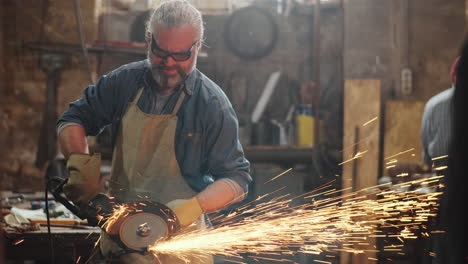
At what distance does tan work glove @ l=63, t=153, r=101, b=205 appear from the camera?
2010 mm

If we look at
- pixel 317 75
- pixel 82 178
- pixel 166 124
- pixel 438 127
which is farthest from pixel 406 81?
pixel 82 178

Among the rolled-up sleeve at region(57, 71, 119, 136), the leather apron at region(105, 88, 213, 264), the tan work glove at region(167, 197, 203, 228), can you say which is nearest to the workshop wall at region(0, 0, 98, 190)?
the rolled-up sleeve at region(57, 71, 119, 136)

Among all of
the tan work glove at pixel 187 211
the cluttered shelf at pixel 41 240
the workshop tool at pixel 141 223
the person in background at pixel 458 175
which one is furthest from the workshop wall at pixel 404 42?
the person in background at pixel 458 175

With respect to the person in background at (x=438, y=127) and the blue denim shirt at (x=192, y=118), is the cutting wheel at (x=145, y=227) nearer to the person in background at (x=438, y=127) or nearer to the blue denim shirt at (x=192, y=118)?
the blue denim shirt at (x=192, y=118)

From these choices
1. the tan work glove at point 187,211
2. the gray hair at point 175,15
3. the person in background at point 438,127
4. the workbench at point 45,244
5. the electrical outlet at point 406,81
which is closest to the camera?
the tan work glove at point 187,211

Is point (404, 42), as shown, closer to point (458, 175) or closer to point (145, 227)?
point (145, 227)

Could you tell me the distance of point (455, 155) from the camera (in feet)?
3.34

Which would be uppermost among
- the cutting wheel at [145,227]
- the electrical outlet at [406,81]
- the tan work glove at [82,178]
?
the electrical outlet at [406,81]

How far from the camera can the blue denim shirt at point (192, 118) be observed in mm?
2254

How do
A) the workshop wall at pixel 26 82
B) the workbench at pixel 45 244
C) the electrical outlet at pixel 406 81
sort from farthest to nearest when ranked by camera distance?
the electrical outlet at pixel 406 81 < the workshop wall at pixel 26 82 < the workbench at pixel 45 244

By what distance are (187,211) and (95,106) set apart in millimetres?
678

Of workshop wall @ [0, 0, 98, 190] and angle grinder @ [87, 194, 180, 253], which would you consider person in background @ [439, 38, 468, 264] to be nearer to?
angle grinder @ [87, 194, 180, 253]

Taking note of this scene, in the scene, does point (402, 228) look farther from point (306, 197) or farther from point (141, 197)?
point (141, 197)

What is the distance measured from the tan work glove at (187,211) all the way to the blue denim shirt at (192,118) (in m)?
0.26
